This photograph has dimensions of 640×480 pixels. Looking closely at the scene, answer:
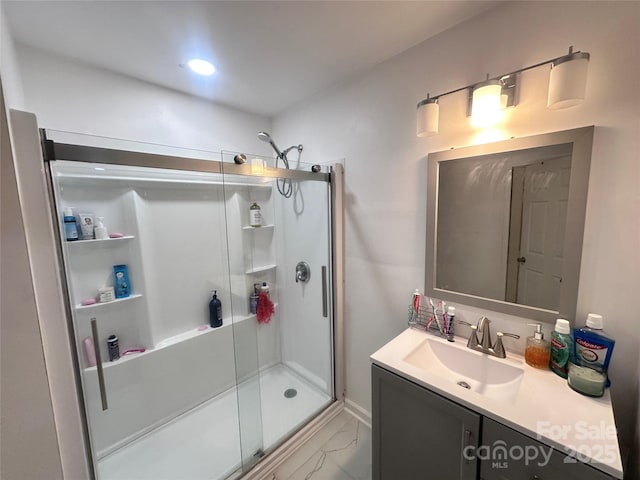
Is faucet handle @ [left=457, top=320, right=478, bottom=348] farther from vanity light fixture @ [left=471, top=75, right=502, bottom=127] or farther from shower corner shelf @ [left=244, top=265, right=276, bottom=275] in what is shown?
shower corner shelf @ [left=244, top=265, right=276, bottom=275]

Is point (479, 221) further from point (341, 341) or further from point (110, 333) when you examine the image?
point (110, 333)

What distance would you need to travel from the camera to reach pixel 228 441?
1.77 m

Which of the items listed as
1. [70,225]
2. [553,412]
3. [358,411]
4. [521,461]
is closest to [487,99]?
[553,412]

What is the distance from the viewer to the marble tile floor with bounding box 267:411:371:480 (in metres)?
1.52

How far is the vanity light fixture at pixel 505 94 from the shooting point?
0.90 metres

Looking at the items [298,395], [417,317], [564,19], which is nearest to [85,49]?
[564,19]

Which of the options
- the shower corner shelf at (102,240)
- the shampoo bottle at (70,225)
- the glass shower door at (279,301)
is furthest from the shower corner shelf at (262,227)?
the shampoo bottle at (70,225)

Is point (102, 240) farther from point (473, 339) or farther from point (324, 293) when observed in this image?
point (473, 339)

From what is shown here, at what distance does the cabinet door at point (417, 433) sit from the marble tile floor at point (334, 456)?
1.24 ft

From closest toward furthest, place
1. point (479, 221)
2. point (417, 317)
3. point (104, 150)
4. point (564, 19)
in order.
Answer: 1. point (564, 19)
2. point (104, 150)
3. point (479, 221)
4. point (417, 317)

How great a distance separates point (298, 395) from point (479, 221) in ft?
6.33

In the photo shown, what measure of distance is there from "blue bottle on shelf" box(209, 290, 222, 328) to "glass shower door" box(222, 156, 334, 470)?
5.3 inches

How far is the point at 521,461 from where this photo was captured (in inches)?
31.9

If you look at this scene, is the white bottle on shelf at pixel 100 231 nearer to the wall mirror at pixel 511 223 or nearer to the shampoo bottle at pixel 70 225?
the shampoo bottle at pixel 70 225
